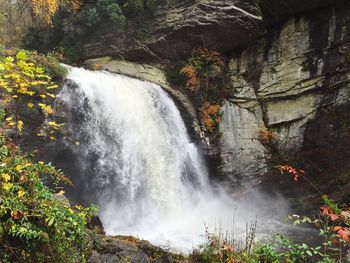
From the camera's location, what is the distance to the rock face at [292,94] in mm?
11445

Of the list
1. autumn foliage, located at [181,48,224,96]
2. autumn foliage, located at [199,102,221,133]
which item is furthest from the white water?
autumn foliage, located at [181,48,224,96]

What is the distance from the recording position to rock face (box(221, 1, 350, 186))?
37.6ft

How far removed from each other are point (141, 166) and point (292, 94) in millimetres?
6250

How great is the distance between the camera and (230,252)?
5082 millimetres

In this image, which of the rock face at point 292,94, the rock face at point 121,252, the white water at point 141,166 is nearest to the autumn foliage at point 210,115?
the rock face at point 292,94

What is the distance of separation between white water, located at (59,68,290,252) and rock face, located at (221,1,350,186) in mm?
1699

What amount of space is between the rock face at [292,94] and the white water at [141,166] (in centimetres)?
170

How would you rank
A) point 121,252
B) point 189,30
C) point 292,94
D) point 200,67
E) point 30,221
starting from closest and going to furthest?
1. point 30,221
2. point 121,252
3. point 292,94
4. point 189,30
5. point 200,67

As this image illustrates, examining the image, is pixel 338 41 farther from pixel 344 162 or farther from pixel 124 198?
pixel 124 198

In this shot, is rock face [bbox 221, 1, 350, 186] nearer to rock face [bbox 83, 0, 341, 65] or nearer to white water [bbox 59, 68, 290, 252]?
rock face [bbox 83, 0, 341, 65]

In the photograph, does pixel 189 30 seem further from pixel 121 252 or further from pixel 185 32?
pixel 121 252

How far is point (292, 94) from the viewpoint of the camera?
40.1 ft

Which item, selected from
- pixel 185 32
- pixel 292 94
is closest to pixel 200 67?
pixel 185 32

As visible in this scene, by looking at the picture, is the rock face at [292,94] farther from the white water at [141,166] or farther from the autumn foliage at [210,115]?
the white water at [141,166]
